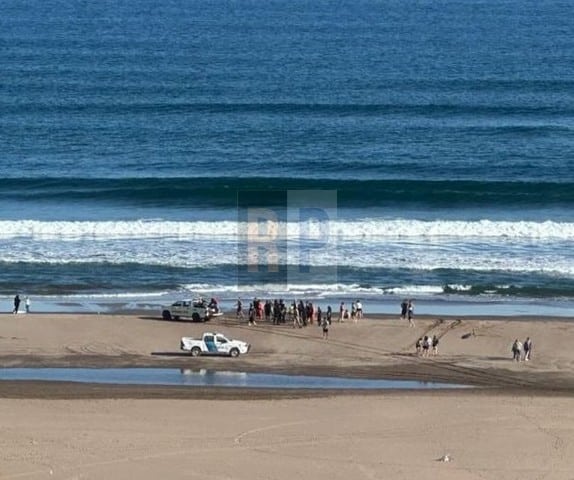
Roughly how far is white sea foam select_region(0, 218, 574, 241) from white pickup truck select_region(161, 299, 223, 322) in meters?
13.2

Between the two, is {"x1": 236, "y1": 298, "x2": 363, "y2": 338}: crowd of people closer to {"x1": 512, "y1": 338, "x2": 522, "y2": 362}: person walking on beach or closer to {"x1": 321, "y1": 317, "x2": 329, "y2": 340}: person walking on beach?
{"x1": 321, "y1": 317, "x2": 329, "y2": 340}: person walking on beach

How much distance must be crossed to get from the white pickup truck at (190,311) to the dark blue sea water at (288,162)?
14.9 ft

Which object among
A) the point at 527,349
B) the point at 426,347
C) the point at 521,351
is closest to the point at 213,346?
the point at 426,347

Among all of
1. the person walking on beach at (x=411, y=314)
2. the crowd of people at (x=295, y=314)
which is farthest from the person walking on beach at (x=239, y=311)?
the person walking on beach at (x=411, y=314)

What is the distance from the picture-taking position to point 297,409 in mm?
41125

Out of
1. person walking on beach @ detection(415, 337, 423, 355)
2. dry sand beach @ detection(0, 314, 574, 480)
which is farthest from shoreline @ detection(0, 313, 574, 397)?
person walking on beach @ detection(415, 337, 423, 355)

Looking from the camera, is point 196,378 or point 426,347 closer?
point 196,378

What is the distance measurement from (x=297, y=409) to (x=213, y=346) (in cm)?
710

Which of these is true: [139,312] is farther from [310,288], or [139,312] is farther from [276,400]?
[276,400]

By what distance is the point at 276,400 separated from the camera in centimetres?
4219

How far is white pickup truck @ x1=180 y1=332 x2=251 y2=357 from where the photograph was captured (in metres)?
47.5

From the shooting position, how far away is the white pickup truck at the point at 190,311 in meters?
51.5

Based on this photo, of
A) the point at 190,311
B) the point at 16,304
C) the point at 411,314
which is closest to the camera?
the point at 190,311

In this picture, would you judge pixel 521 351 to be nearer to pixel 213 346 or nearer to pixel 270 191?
pixel 213 346
